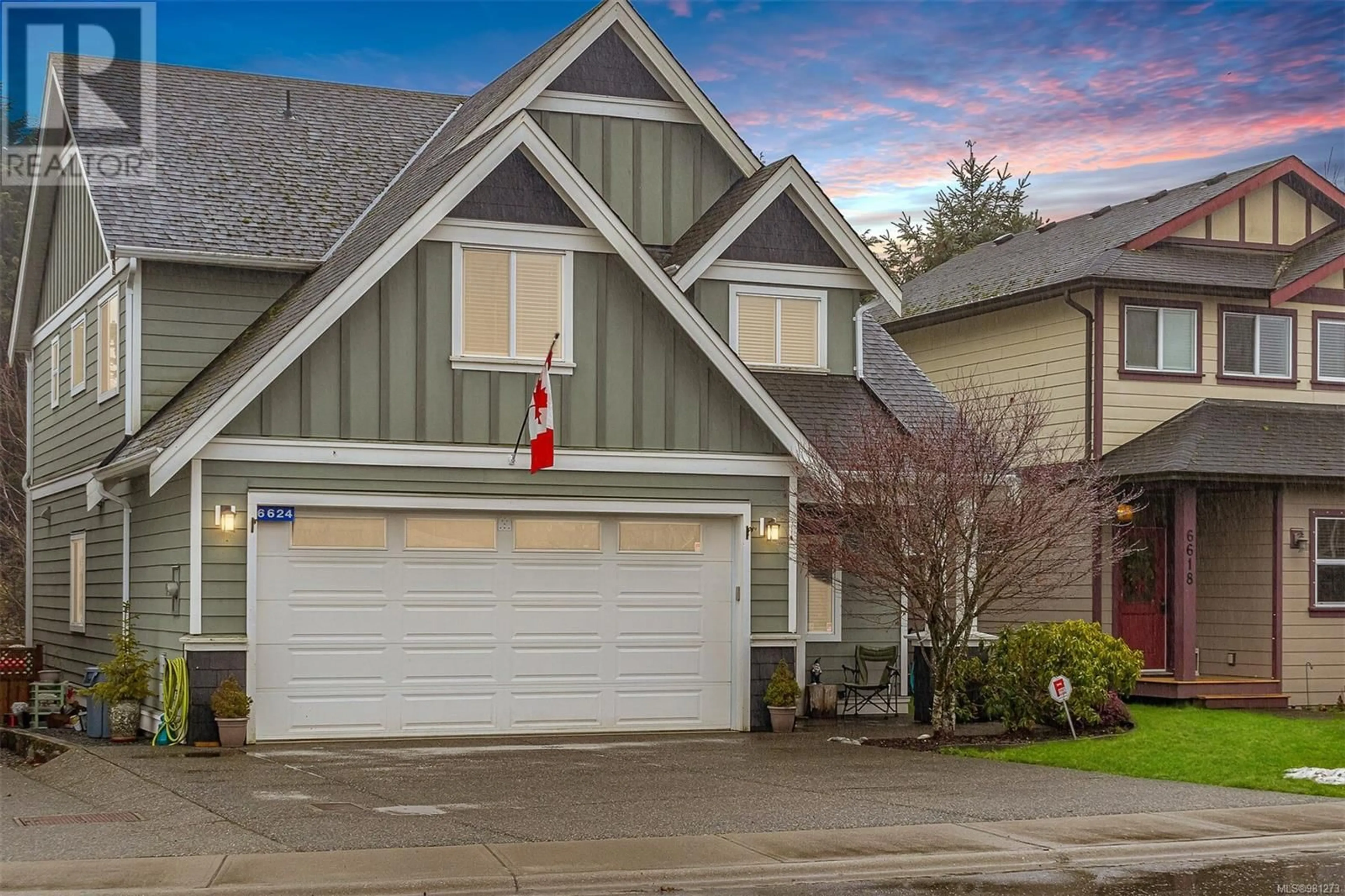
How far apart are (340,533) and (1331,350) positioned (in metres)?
16.1

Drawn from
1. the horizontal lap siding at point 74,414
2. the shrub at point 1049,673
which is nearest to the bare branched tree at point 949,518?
the shrub at point 1049,673

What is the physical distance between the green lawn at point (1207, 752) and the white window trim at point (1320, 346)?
7.03 m

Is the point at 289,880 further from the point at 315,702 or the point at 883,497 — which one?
the point at 883,497

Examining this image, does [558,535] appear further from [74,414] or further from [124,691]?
[74,414]

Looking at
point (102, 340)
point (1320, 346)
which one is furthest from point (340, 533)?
point (1320, 346)

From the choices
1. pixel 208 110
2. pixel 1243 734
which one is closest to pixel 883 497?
pixel 1243 734

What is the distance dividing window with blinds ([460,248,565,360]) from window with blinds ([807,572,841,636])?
197 inches

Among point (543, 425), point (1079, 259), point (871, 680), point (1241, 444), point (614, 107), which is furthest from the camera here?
point (1079, 259)

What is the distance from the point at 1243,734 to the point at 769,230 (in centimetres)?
856

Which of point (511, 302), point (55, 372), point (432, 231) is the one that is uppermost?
point (432, 231)

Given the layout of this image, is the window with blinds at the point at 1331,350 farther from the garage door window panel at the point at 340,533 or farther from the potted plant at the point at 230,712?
the potted plant at the point at 230,712

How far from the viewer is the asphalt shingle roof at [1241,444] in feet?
73.9

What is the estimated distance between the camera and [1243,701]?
2302 cm

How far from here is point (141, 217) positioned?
19.5 meters
